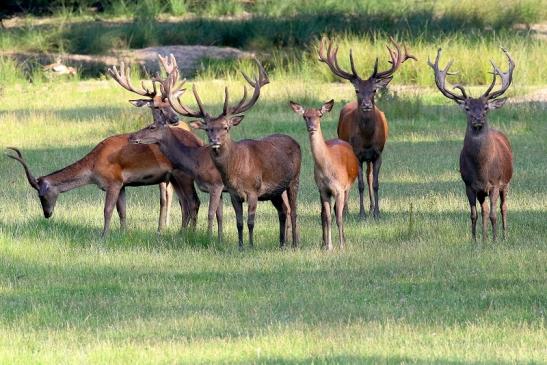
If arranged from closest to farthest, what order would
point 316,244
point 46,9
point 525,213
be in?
point 316,244 → point 525,213 → point 46,9

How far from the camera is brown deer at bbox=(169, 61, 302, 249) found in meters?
13.0

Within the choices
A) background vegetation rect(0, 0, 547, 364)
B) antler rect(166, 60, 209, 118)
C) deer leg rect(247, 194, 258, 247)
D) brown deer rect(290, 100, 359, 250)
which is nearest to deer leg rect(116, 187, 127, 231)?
background vegetation rect(0, 0, 547, 364)

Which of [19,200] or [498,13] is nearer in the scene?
[19,200]

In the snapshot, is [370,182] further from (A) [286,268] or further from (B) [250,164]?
(A) [286,268]

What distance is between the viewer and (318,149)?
13086 millimetres

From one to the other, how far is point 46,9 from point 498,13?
1391 cm

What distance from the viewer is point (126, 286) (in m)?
11.5

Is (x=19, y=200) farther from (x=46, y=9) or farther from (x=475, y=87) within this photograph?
(x=46, y=9)

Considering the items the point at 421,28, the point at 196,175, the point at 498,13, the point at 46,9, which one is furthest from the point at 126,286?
the point at 46,9

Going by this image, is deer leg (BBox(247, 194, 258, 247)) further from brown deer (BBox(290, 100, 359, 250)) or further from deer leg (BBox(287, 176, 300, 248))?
brown deer (BBox(290, 100, 359, 250))

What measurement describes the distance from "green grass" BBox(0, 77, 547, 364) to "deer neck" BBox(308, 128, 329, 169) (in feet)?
2.99

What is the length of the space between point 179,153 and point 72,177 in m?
1.21

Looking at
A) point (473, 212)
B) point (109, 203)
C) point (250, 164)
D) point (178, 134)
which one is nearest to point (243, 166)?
point (250, 164)

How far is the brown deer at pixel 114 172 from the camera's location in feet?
46.5
